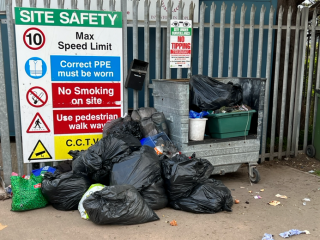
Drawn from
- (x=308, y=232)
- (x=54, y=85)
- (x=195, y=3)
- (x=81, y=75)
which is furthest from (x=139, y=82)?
(x=308, y=232)

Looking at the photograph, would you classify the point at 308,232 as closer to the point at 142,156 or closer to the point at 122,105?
the point at 142,156

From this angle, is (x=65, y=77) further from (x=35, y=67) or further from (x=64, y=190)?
(x=64, y=190)

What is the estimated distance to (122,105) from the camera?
15.8ft

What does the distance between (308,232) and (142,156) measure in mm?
1870

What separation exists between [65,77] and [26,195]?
1.58 metres

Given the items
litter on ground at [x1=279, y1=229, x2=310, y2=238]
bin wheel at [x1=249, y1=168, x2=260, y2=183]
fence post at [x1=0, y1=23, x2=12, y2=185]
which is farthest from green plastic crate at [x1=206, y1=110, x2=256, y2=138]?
fence post at [x1=0, y1=23, x2=12, y2=185]

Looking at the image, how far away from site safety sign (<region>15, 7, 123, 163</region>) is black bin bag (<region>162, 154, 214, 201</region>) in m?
1.34

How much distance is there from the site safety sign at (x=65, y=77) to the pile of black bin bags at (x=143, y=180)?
0.69 meters

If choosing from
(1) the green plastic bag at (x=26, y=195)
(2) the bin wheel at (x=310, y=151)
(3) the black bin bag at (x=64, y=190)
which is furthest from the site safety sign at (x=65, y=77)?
(2) the bin wheel at (x=310, y=151)

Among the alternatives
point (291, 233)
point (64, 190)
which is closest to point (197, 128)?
point (291, 233)

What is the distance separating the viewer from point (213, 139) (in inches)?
178

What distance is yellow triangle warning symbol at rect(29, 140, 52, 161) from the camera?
4539 mm

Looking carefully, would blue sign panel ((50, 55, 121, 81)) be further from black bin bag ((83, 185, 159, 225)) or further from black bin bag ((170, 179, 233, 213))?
black bin bag ((170, 179, 233, 213))

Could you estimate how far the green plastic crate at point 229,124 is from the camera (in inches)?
177
